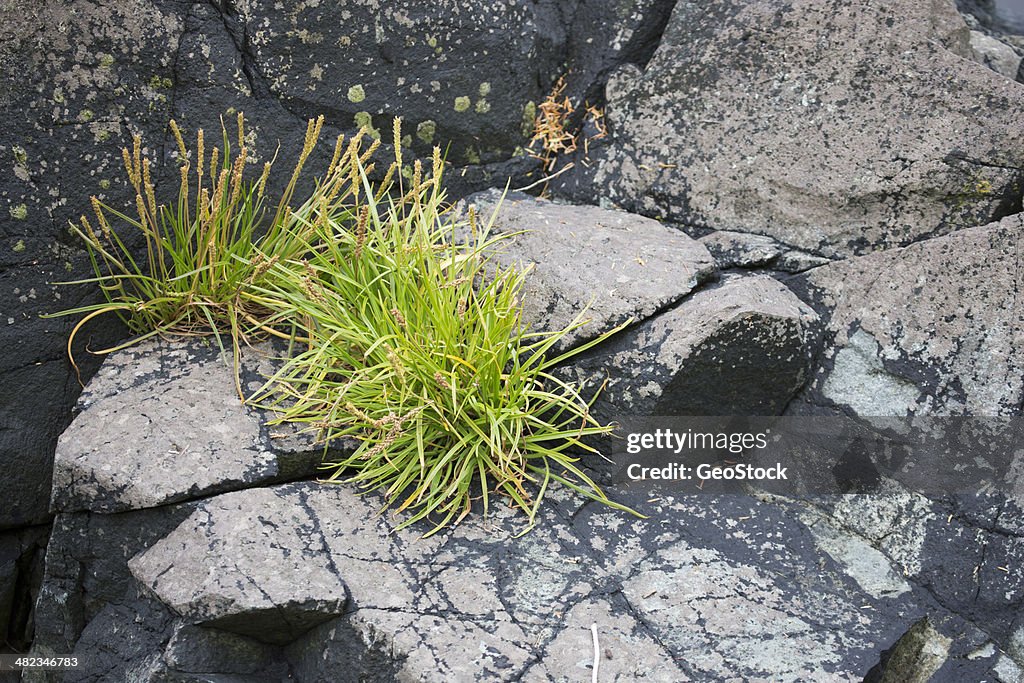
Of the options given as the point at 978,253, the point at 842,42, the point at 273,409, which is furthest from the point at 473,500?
the point at 842,42

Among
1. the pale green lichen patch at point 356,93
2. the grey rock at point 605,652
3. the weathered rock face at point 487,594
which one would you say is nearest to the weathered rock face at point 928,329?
the weathered rock face at point 487,594

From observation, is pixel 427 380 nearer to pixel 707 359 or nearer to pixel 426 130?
pixel 707 359

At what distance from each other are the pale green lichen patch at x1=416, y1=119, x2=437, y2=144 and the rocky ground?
15 millimetres

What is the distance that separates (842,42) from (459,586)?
2.22 m

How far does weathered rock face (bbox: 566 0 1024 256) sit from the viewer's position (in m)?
3.16

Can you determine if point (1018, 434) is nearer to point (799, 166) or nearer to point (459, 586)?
point (799, 166)

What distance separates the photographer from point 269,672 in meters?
2.57

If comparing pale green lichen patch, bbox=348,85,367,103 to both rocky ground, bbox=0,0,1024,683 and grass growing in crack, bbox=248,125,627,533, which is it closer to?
rocky ground, bbox=0,0,1024,683

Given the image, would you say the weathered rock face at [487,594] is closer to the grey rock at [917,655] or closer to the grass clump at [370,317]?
the grey rock at [917,655]

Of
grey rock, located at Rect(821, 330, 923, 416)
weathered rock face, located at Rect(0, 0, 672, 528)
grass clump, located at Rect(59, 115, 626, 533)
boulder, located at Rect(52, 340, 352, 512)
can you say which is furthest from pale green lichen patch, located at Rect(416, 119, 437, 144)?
grey rock, located at Rect(821, 330, 923, 416)

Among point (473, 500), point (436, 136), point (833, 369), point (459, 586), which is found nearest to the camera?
point (459, 586)

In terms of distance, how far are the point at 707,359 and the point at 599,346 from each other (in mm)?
327

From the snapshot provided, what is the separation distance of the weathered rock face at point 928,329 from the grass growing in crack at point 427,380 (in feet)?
2.69

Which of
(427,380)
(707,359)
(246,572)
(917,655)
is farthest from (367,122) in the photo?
(917,655)
